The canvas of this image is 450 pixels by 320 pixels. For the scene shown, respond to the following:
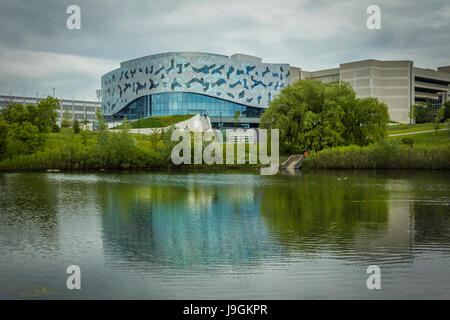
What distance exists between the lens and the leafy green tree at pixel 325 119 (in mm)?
48000

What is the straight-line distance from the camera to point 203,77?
9819 centimetres

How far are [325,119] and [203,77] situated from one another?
54.4m

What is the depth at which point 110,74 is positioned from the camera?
112625 mm

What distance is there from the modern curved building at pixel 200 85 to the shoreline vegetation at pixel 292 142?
157 feet

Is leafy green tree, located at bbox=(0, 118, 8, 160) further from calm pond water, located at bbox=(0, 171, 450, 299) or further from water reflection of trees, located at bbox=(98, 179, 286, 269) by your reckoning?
water reflection of trees, located at bbox=(98, 179, 286, 269)

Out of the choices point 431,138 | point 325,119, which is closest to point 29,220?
point 325,119

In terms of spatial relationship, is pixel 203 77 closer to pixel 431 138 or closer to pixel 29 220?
pixel 431 138

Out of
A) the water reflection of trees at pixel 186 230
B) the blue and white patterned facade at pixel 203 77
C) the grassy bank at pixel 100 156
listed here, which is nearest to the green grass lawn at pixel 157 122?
the blue and white patterned facade at pixel 203 77

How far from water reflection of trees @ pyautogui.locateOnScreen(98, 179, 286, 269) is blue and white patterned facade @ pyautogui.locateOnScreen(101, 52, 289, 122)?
78370 millimetres

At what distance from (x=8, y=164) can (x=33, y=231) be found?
35.3m

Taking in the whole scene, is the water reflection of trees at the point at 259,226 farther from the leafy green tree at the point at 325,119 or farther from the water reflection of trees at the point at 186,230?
the leafy green tree at the point at 325,119

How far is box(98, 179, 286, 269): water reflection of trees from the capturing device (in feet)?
32.7
